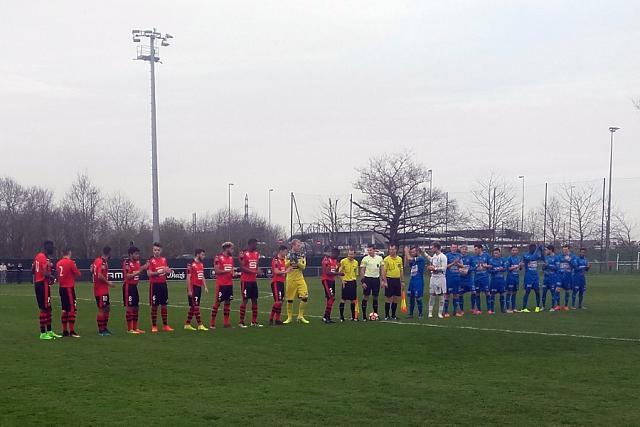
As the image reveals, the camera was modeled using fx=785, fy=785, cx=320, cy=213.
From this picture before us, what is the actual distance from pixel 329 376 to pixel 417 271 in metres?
10.9

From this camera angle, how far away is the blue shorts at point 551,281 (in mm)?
25781

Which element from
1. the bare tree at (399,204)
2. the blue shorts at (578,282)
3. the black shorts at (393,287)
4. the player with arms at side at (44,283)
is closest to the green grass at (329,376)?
the player with arms at side at (44,283)

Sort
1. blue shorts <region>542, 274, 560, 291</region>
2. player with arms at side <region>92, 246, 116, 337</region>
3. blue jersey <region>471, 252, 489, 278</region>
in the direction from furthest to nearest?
blue shorts <region>542, 274, 560, 291</region> → blue jersey <region>471, 252, 489, 278</region> → player with arms at side <region>92, 246, 116, 337</region>

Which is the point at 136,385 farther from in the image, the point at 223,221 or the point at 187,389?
the point at 223,221

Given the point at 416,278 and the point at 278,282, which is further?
the point at 416,278

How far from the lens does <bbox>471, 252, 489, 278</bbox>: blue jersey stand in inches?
935

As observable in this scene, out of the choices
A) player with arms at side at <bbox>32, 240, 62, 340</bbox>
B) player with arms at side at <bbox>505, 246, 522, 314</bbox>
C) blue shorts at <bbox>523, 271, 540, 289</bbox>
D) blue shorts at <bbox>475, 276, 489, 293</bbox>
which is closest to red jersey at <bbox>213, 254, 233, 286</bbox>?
player with arms at side at <bbox>32, 240, 62, 340</bbox>

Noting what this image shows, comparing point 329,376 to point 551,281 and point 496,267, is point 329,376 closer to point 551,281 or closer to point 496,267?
point 496,267

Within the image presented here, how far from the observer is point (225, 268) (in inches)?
774

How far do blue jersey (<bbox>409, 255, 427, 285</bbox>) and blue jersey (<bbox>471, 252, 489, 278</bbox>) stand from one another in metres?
2.11

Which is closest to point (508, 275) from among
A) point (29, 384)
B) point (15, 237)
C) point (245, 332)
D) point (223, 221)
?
point (245, 332)

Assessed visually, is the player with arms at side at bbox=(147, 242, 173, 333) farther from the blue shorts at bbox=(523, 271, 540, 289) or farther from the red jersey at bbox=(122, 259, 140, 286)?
the blue shorts at bbox=(523, 271, 540, 289)

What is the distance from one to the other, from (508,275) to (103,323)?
41.4ft

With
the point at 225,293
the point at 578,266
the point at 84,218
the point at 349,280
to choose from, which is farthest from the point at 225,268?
the point at 84,218
